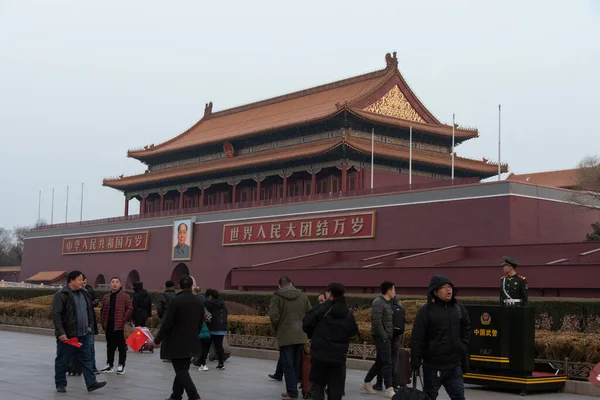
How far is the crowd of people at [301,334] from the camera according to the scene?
7.44m

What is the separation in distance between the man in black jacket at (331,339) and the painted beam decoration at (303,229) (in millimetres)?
22912

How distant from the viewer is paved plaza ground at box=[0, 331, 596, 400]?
10172 millimetres

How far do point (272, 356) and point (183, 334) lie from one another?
277 inches

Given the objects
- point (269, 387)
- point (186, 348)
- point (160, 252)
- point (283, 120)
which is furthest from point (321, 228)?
point (186, 348)

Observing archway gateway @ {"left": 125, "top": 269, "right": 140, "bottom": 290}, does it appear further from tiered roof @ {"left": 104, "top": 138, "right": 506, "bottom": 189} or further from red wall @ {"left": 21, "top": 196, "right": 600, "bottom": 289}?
red wall @ {"left": 21, "top": 196, "right": 600, "bottom": 289}

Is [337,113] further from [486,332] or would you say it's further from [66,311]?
[66,311]

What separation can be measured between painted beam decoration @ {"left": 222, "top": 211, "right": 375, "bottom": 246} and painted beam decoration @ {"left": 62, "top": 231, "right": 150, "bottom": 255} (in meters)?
7.40

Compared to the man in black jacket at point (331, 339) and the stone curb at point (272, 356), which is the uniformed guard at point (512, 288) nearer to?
the stone curb at point (272, 356)

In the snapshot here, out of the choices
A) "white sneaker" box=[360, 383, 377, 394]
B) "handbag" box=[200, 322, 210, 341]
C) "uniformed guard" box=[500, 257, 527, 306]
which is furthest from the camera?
"handbag" box=[200, 322, 210, 341]

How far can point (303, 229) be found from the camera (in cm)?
3416

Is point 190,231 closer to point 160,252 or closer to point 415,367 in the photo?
point 160,252

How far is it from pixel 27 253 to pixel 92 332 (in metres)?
A: 45.4

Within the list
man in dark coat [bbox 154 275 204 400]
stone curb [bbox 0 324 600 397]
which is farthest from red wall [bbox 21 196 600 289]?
man in dark coat [bbox 154 275 204 400]

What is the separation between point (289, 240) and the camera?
1366 inches
